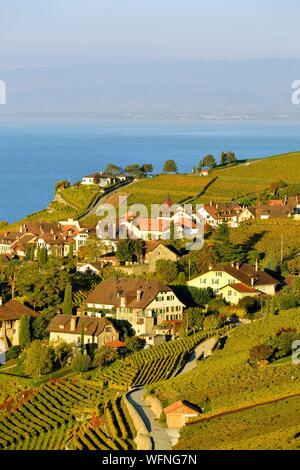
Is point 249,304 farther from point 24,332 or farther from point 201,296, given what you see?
point 24,332

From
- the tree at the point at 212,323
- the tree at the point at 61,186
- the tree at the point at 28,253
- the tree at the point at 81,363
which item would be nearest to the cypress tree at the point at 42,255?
the tree at the point at 28,253

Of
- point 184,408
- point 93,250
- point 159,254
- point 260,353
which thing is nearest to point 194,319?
point 260,353

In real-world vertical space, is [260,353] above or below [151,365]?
above

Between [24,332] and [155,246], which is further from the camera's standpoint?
[155,246]

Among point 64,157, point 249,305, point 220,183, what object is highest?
point 64,157

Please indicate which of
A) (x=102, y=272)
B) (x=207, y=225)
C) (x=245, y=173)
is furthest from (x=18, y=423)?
(x=245, y=173)
